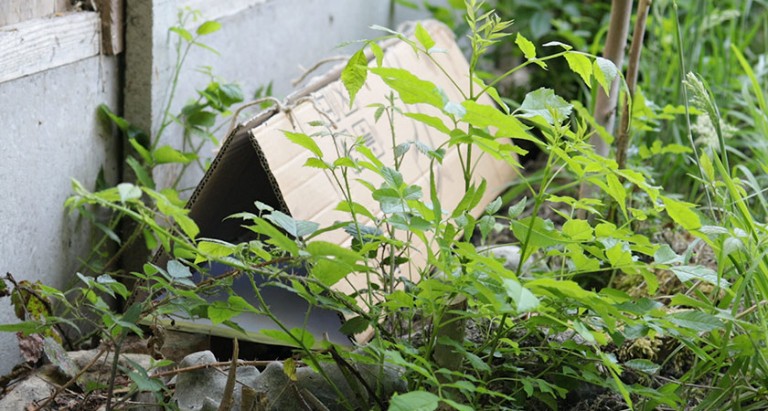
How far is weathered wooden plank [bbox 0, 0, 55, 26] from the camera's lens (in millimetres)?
1898

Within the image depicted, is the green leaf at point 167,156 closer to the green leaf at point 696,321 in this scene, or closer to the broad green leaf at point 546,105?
the broad green leaf at point 546,105

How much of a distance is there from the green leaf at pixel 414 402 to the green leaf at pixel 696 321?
42 cm

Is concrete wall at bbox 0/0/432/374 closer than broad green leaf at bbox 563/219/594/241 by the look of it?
No

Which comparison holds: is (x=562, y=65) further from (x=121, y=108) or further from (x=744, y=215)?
(x=744, y=215)

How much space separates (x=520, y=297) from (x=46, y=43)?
1372 millimetres

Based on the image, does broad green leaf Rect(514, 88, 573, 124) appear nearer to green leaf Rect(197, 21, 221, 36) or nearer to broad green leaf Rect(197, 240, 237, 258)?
broad green leaf Rect(197, 240, 237, 258)

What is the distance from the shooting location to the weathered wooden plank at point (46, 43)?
1.87 metres

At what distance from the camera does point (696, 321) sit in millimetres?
1369

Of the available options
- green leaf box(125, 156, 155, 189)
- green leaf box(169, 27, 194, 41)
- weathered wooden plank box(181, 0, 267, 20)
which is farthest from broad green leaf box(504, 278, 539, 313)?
weathered wooden plank box(181, 0, 267, 20)

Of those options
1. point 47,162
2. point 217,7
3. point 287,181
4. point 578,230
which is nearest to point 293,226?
point 578,230

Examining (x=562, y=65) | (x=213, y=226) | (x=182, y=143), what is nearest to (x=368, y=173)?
(x=213, y=226)

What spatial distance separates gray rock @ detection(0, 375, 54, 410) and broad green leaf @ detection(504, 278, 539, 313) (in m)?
1.02

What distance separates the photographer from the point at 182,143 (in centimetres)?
252

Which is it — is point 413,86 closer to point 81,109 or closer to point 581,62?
point 581,62
